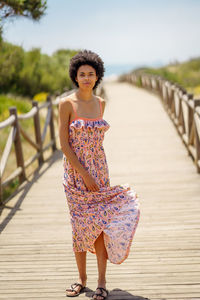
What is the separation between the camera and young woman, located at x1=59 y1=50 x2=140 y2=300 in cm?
299

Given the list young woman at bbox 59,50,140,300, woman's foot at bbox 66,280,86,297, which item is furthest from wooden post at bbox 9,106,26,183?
woman's foot at bbox 66,280,86,297

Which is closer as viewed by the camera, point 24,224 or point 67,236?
point 67,236

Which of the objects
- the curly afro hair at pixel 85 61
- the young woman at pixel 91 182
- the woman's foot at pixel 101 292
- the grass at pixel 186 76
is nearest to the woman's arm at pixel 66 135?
the young woman at pixel 91 182

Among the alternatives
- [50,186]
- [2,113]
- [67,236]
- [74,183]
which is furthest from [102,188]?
[2,113]

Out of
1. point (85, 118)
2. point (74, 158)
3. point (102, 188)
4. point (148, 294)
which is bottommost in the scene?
point (148, 294)

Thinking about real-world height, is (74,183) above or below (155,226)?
above

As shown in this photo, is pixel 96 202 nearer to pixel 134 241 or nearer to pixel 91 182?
pixel 91 182

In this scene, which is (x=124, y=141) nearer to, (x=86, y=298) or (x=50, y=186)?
(x=50, y=186)

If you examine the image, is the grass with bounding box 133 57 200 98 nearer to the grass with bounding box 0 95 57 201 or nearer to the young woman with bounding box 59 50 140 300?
the grass with bounding box 0 95 57 201

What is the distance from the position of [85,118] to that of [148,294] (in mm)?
1391

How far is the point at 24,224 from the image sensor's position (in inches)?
191

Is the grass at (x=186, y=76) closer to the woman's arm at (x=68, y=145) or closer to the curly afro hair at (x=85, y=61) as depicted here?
the curly afro hair at (x=85, y=61)

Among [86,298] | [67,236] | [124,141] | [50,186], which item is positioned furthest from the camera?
[124,141]

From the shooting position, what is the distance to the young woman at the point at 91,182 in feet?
9.80
